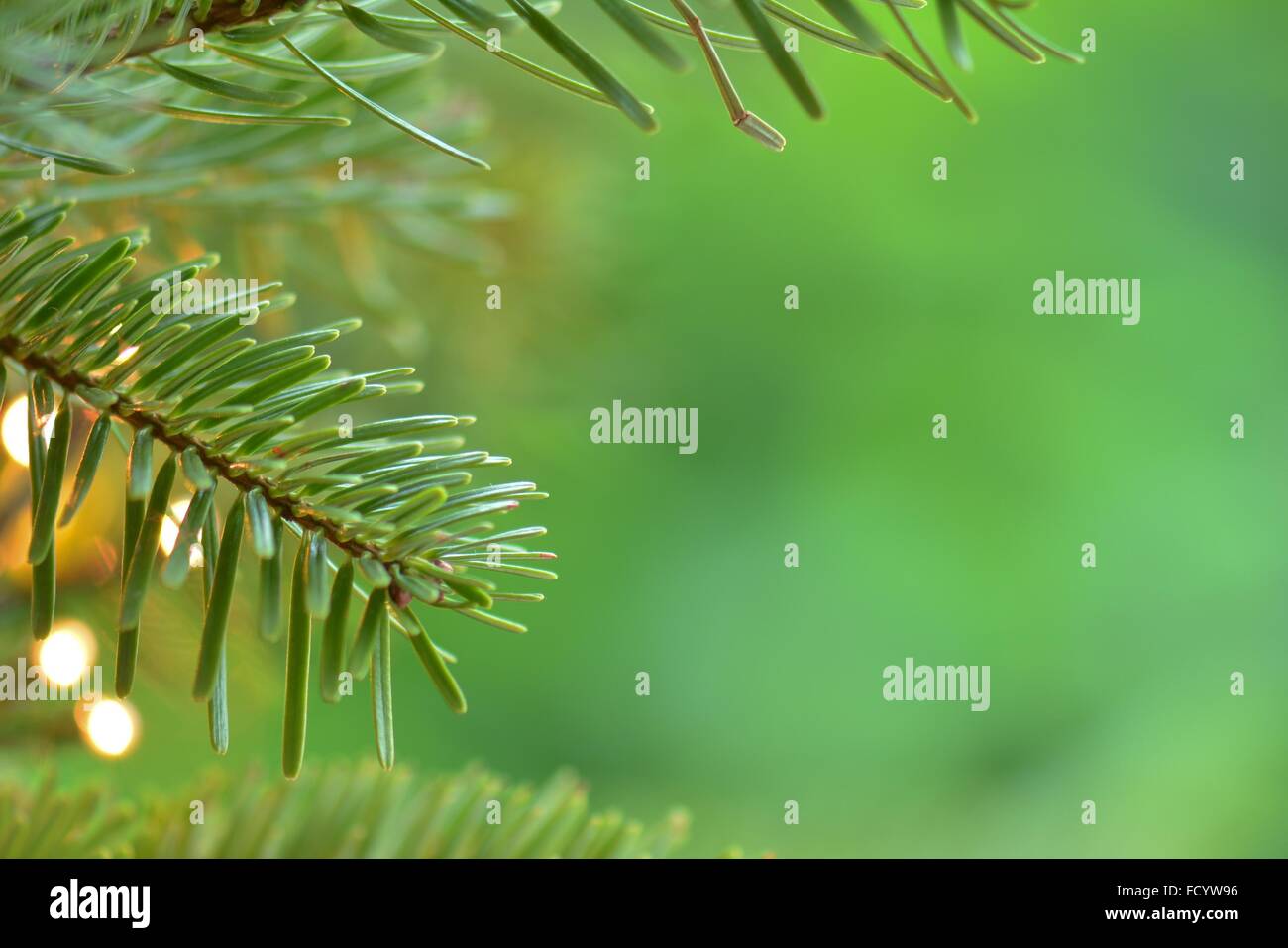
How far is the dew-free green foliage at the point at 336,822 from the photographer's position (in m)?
0.16

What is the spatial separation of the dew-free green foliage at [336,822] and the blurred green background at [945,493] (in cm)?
72

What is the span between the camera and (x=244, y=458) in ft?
0.37

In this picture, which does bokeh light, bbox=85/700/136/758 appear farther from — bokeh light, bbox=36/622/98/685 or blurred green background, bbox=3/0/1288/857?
blurred green background, bbox=3/0/1288/857

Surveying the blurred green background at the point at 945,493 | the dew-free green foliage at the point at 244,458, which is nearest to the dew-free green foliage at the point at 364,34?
the dew-free green foliage at the point at 244,458

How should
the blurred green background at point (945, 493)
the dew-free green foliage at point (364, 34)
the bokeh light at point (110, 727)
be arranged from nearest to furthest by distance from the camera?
1. the dew-free green foliage at point (364, 34)
2. the bokeh light at point (110, 727)
3. the blurred green background at point (945, 493)

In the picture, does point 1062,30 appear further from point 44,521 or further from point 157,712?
point 44,521

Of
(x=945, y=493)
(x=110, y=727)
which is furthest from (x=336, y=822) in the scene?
(x=945, y=493)

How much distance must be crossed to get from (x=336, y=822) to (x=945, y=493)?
91cm

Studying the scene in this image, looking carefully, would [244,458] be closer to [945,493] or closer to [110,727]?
[110,727]

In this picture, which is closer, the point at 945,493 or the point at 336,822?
the point at 336,822

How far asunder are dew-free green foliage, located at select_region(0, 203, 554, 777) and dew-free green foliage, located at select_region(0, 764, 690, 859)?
68 millimetres

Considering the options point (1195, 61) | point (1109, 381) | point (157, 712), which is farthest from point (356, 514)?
point (1195, 61)

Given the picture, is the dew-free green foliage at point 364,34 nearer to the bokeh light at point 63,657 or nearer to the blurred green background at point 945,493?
the bokeh light at point 63,657

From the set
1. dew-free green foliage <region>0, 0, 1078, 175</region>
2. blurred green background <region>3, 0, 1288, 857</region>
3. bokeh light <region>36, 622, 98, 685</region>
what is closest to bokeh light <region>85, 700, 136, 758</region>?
bokeh light <region>36, 622, 98, 685</region>
